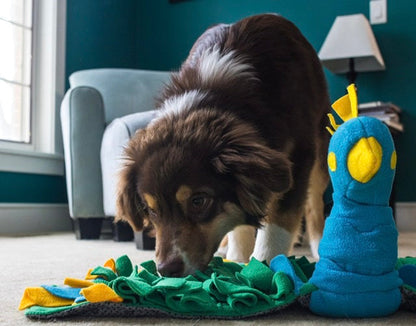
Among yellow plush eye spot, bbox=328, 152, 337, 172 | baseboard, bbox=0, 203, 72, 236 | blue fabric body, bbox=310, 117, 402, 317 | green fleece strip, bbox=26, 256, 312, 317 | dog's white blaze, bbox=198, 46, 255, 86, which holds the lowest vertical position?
baseboard, bbox=0, 203, 72, 236

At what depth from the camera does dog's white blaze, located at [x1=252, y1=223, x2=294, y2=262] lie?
5.02ft

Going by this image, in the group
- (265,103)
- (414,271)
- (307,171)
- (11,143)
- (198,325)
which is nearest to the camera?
(198,325)

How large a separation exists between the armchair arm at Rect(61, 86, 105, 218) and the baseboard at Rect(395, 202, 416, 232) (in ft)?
6.32

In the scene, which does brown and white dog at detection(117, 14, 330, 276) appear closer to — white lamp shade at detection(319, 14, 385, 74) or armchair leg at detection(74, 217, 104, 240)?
armchair leg at detection(74, 217, 104, 240)

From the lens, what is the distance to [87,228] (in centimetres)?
287

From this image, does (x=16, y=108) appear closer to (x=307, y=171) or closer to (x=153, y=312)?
(x=307, y=171)

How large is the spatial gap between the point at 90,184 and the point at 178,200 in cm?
176

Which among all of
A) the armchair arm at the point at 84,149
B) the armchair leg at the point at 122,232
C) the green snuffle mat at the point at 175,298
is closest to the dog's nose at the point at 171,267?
the green snuffle mat at the point at 175,298

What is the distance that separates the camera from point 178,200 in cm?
121

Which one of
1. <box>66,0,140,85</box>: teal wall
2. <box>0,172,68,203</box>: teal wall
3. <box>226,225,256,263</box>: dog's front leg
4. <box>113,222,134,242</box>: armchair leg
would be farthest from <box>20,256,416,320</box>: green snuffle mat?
<box>66,0,140,85</box>: teal wall

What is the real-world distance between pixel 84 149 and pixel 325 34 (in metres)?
1.94

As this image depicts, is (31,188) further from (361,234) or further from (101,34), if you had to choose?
(361,234)

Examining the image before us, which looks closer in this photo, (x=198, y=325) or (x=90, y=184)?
(x=198, y=325)

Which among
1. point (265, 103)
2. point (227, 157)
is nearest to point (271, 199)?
point (227, 157)
